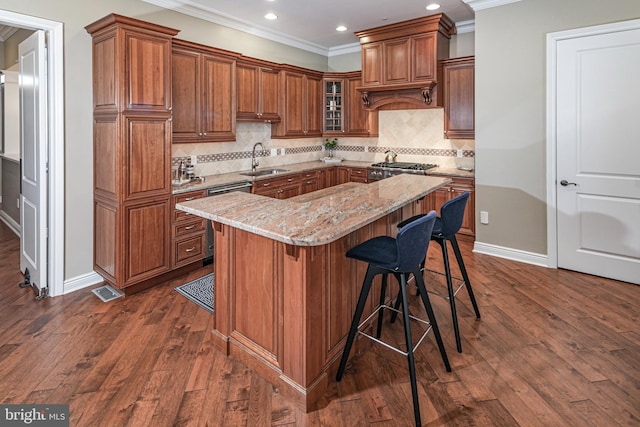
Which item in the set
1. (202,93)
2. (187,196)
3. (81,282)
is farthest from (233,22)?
(81,282)

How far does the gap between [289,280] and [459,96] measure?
420 cm

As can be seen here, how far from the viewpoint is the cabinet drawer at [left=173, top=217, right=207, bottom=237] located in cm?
382

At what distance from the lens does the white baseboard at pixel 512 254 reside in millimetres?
4156

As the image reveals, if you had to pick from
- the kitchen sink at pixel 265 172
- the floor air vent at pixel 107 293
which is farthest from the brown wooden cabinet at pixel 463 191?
the floor air vent at pixel 107 293

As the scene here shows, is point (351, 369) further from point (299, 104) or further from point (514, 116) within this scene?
point (299, 104)

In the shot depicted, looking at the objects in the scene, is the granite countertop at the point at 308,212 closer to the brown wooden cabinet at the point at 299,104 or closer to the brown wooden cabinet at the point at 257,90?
the brown wooden cabinet at the point at 257,90

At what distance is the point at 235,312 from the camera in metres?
2.41

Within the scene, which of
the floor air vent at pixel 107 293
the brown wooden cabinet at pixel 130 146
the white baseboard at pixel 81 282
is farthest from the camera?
the white baseboard at pixel 81 282

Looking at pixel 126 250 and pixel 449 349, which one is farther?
pixel 126 250

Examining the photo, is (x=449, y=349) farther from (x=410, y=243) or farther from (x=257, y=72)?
(x=257, y=72)

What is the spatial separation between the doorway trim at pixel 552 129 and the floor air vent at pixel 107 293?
171 inches

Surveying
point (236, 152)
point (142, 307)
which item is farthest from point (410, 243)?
point (236, 152)

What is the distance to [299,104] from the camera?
19.1ft

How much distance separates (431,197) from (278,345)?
12.4 feet
